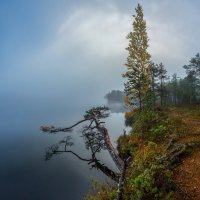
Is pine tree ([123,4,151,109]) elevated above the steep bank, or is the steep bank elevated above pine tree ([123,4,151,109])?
pine tree ([123,4,151,109])

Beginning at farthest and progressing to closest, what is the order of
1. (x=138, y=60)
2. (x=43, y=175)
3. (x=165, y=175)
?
(x=138, y=60) < (x=43, y=175) < (x=165, y=175)

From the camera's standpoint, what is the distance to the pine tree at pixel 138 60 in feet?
84.3

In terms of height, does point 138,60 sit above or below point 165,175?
above

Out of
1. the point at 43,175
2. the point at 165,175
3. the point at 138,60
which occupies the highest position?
the point at 138,60

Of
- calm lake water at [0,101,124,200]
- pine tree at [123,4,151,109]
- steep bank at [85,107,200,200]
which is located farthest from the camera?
pine tree at [123,4,151,109]

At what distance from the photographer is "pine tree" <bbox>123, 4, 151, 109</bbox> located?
25.7m

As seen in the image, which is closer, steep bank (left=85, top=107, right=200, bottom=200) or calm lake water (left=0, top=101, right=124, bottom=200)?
steep bank (left=85, top=107, right=200, bottom=200)

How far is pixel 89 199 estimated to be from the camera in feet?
26.1

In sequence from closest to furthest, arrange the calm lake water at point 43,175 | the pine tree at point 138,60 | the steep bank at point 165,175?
the steep bank at point 165,175 → the calm lake water at point 43,175 → the pine tree at point 138,60

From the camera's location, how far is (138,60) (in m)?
26.0

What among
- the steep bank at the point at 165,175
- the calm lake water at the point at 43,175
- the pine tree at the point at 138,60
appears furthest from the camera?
the pine tree at the point at 138,60

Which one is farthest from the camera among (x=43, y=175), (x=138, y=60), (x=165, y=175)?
(x=138, y=60)

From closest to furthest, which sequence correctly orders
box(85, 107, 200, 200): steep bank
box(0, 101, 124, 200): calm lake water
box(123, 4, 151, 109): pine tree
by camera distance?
box(85, 107, 200, 200): steep bank → box(0, 101, 124, 200): calm lake water → box(123, 4, 151, 109): pine tree

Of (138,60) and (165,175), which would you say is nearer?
(165,175)
